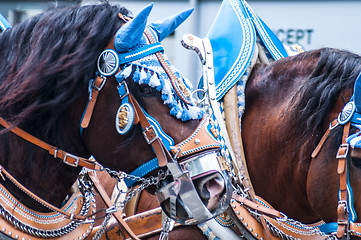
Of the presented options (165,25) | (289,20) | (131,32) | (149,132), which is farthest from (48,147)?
(289,20)

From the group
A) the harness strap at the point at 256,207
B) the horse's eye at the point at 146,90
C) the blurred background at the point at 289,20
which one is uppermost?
the horse's eye at the point at 146,90

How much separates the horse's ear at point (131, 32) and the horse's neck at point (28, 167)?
392 mm

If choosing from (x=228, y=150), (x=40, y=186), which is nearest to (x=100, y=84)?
(x=40, y=186)

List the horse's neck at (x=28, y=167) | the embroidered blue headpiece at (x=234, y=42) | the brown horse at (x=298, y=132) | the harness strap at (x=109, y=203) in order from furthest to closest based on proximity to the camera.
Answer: the embroidered blue headpiece at (x=234, y=42), the brown horse at (x=298, y=132), the harness strap at (x=109, y=203), the horse's neck at (x=28, y=167)

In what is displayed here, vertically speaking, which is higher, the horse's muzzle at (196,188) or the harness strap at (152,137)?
the harness strap at (152,137)

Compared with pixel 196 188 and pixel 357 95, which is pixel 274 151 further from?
pixel 196 188

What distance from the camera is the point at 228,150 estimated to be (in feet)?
7.32

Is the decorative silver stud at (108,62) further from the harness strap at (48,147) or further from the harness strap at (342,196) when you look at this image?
the harness strap at (342,196)

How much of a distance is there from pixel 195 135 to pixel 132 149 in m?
0.19

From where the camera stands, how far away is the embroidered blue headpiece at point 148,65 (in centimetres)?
166

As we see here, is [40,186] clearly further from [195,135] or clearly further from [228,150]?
[228,150]

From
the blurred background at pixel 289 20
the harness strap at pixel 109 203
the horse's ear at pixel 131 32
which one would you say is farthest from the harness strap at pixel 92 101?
the blurred background at pixel 289 20

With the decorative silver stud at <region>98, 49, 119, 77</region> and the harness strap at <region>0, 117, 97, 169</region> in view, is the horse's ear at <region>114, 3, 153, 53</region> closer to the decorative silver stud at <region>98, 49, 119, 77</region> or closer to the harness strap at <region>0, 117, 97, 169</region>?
the decorative silver stud at <region>98, 49, 119, 77</region>

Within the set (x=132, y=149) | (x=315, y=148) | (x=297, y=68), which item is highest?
(x=132, y=149)
